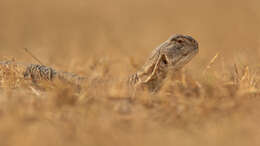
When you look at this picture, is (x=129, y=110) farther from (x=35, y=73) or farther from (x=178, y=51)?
(x=35, y=73)

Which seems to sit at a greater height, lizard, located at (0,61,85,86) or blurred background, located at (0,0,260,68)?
blurred background, located at (0,0,260,68)

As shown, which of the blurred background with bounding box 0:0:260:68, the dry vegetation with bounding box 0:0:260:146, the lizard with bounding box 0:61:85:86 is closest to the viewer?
the dry vegetation with bounding box 0:0:260:146

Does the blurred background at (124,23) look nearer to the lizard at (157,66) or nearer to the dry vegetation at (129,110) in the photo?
the lizard at (157,66)

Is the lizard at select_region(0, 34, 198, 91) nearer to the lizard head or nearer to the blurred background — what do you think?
the lizard head

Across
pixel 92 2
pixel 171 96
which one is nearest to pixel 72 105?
pixel 171 96

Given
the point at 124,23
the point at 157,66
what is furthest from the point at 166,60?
the point at 124,23

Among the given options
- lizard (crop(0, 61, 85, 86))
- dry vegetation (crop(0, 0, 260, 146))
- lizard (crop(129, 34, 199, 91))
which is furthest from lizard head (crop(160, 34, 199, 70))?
lizard (crop(0, 61, 85, 86))

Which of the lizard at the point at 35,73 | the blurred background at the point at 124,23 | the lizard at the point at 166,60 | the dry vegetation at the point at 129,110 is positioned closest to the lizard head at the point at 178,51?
→ the lizard at the point at 166,60
